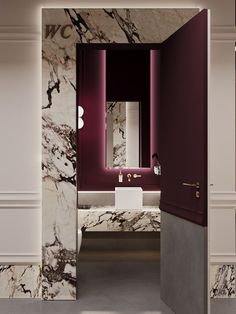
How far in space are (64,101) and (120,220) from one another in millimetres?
1438

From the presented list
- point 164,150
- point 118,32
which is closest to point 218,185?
point 164,150

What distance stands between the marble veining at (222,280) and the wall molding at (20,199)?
1.57m

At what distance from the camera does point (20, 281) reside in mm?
3500

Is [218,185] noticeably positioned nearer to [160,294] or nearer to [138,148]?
[160,294]

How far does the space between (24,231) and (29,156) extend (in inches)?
24.3

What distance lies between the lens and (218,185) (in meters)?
3.51

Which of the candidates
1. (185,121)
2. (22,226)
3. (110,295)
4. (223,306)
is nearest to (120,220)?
(110,295)

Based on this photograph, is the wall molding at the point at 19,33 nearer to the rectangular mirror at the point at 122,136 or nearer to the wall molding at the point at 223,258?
the rectangular mirror at the point at 122,136

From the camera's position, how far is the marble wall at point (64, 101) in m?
3.42

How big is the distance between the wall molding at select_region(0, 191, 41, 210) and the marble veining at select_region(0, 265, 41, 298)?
0.50 m

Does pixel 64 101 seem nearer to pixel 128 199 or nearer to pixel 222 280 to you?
pixel 128 199

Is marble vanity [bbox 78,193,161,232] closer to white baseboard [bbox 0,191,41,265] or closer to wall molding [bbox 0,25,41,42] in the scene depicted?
white baseboard [bbox 0,191,41,265]

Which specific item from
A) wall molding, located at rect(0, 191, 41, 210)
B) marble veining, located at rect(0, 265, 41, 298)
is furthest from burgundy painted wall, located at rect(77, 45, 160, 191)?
marble veining, located at rect(0, 265, 41, 298)

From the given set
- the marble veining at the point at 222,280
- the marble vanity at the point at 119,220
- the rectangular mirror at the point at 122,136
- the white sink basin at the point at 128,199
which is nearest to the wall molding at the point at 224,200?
the marble veining at the point at 222,280
